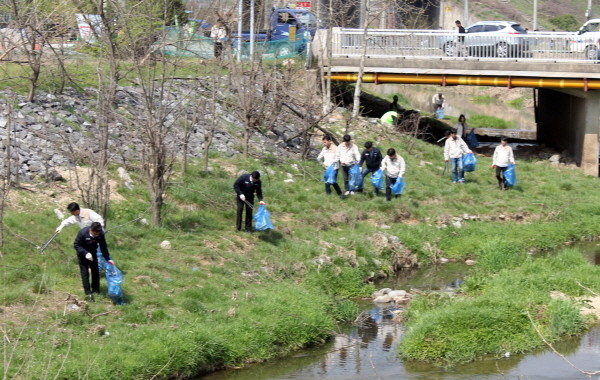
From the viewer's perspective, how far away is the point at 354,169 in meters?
21.9

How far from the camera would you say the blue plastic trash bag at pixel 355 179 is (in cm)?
2186

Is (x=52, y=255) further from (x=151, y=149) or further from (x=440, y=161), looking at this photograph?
(x=440, y=161)

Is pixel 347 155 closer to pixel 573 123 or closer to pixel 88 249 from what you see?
pixel 88 249

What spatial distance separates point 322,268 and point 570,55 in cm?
1400

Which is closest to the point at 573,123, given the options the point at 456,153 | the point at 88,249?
the point at 456,153

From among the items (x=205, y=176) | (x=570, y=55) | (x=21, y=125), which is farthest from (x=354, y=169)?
(x=570, y=55)

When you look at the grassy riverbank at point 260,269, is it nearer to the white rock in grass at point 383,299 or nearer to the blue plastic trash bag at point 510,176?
the blue plastic trash bag at point 510,176

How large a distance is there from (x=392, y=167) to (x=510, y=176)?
423 cm

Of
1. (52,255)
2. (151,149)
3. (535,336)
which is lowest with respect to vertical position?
(535,336)

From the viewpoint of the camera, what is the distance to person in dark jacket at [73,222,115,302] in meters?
14.0

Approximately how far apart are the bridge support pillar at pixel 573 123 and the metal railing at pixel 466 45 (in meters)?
1.45

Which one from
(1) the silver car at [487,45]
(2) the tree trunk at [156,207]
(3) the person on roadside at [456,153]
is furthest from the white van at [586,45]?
(2) the tree trunk at [156,207]

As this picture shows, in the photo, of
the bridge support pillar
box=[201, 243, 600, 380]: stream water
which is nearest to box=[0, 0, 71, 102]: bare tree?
box=[201, 243, 600, 380]: stream water

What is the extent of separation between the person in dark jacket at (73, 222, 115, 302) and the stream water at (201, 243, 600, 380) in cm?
231
